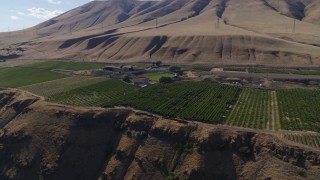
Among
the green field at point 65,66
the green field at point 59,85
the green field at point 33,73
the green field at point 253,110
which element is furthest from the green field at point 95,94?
the green field at point 65,66

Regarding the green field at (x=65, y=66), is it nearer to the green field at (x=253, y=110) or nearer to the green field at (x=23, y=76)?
the green field at (x=23, y=76)

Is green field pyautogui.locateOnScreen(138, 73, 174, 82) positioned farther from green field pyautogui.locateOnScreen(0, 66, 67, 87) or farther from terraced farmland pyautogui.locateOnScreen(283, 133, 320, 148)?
terraced farmland pyautogui.locateOnScreen(283, 133, 320, 148)

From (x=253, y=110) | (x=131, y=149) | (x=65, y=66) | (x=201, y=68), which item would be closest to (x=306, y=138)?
(x=253, y=110)

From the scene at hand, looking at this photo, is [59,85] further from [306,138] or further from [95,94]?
[306,138]

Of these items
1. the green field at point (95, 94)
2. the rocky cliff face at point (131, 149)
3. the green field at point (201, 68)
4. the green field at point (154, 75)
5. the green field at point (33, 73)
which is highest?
the green field at point (33, 73)

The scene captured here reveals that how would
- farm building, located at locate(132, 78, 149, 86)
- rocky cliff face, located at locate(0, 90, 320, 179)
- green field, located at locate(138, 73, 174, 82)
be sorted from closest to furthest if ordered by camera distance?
rocky cliff face, located at locate(0, 90, 320, 179), farm building, located at locate(132, 78, 149, 86), green field, located at locate(138, 73, 174, 82)

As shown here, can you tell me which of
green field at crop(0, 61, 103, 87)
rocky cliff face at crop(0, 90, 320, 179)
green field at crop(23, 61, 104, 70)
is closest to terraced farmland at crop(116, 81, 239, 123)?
rocky cliff face at crop(0, 90, 320, 179)
